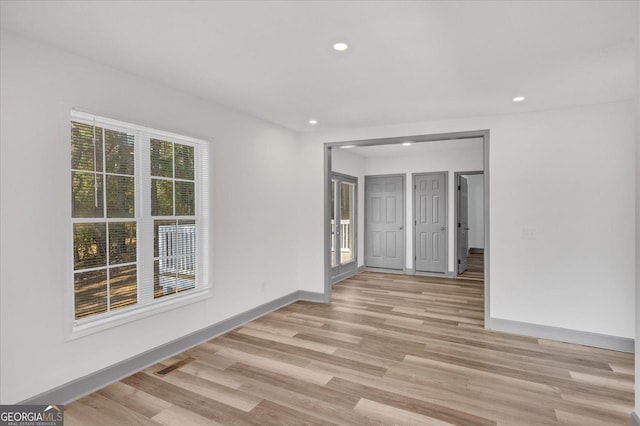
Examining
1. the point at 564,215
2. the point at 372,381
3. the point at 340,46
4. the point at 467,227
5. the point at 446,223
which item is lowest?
the point at 372,381

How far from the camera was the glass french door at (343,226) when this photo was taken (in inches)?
263

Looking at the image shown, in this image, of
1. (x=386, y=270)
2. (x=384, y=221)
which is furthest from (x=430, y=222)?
(x=386, y=270)

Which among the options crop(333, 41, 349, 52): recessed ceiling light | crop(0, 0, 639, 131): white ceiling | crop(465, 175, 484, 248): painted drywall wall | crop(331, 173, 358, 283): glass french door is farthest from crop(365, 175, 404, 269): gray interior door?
crop(333, 41, 349, 52): recessed ceiling light

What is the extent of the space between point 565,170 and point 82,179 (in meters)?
4.73

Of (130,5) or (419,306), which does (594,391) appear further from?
(130,5)

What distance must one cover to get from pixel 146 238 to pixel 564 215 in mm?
4393

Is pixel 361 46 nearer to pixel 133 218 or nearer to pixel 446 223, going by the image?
pixel 133 218

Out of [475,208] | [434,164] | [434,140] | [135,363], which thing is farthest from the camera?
[475,208]

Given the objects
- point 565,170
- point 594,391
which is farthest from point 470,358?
point 565,170

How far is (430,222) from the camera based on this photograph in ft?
23.9

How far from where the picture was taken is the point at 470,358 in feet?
10.8

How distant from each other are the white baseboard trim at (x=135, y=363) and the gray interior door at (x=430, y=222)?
394 centimetres

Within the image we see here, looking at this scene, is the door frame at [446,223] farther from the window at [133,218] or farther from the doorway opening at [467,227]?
the window at [133,218]

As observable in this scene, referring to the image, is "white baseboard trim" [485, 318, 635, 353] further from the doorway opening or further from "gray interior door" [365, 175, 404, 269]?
"gray interior door" [365, 175, 404, 269]
